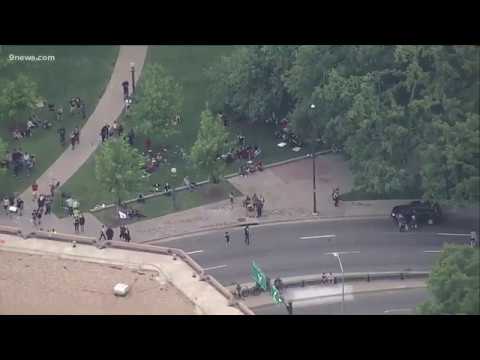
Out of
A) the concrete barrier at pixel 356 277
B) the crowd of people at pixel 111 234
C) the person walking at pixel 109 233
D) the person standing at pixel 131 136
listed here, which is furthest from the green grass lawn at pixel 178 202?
the concrete barrier at pixel 356 277

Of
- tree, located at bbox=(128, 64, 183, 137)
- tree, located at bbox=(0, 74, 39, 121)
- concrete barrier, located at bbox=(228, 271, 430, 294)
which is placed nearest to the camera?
concrete barrier, located at bbox=(228, 271, 430, 294)

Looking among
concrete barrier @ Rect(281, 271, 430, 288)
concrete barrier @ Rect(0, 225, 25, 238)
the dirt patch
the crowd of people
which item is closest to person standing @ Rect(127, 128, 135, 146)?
the crowd of people

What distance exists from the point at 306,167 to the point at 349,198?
4.17 meters

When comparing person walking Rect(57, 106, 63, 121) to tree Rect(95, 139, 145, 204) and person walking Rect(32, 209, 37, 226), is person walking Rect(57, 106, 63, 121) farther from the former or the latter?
person walking Rect(32, 209, 37, 226)

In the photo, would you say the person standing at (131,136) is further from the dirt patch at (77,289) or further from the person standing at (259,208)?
the dirt patch at (77,289)

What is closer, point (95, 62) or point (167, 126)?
point (167, 126)

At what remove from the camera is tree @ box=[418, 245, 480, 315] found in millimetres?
57959

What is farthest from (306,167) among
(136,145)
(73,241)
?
(73,241)

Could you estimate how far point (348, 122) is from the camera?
246ft

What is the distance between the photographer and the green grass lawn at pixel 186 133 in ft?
255

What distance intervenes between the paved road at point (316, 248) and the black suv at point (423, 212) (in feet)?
1.52

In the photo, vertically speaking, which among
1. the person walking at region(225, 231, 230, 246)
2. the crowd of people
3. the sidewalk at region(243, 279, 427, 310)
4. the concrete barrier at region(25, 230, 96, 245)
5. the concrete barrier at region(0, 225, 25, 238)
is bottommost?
the sidewalk at region(243, 279, 427, 310)

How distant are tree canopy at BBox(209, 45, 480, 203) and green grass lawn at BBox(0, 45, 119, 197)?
14.2 meters
